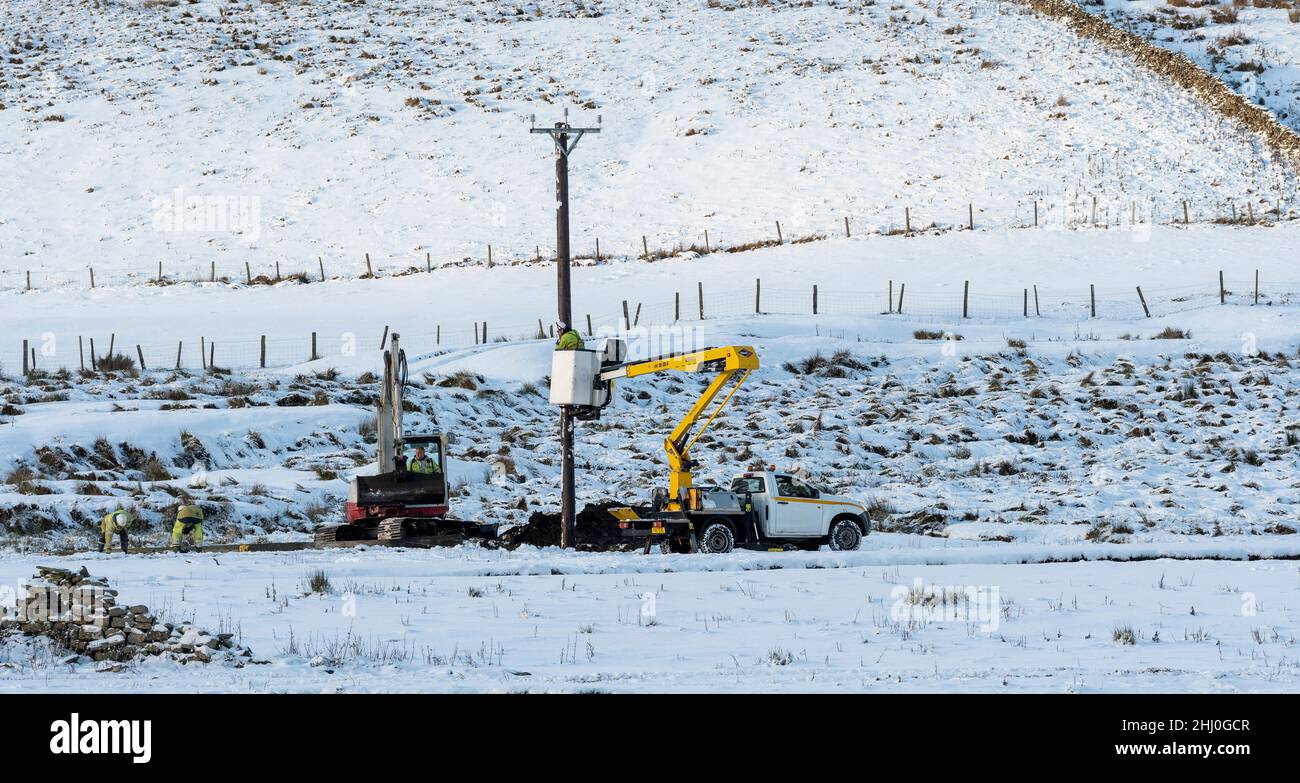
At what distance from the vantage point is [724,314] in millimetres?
52594

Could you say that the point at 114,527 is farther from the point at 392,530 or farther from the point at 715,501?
the point at 715,501

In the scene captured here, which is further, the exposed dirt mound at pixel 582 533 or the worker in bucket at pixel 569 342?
the exposed dirt mound at pixel 582 533

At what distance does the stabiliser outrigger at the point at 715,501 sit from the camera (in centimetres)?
2375

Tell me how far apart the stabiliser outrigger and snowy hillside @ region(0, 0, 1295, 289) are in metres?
40.1

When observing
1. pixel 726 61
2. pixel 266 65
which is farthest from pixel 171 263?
pixel 726 61

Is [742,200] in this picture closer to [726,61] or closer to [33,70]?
[726,61]

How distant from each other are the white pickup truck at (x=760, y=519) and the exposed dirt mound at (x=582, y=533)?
0.68m

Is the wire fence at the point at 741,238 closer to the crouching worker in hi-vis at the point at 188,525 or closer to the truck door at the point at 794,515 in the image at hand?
the crouching worker in hi-vis at the point at 188,525

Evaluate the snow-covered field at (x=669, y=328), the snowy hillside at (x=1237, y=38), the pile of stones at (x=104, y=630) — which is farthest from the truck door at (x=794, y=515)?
the snowy hillside at (x=1237, y=38)

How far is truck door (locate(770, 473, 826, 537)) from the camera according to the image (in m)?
24.2

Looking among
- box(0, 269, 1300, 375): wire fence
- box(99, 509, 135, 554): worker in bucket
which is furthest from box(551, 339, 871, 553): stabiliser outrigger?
box(0, 269, 1300, 375): wire fence

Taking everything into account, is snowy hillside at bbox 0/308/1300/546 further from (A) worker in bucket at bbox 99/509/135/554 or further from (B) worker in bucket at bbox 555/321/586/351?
(B) worker in bucket at bbox 555/321/586/351

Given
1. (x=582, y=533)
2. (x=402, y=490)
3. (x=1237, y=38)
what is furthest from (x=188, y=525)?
(x=1237, y=38)

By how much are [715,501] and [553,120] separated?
181 feet
